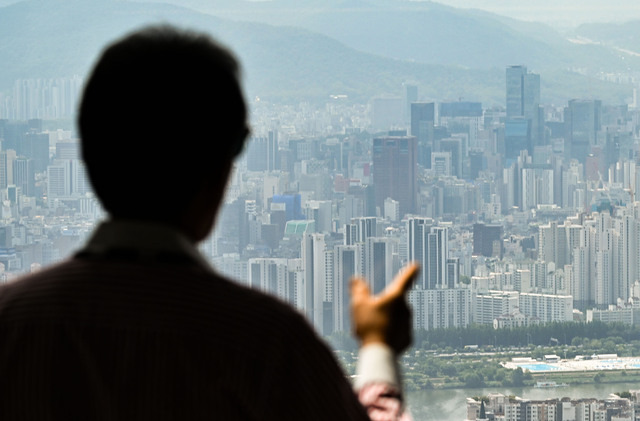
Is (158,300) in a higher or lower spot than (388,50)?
lower

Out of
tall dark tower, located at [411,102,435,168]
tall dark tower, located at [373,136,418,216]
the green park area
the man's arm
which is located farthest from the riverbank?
the man's arm

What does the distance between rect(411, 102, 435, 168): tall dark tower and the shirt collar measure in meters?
13.1

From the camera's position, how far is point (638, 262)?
1199cm

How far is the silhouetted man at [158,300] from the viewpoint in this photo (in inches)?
15.5

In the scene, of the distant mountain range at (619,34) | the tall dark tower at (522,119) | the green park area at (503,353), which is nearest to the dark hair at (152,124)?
the green park area at (503,353)

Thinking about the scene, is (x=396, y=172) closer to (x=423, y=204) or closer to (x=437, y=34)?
(x=423, y=204)

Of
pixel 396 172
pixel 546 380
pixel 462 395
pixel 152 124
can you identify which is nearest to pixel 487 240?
pixel 396 172

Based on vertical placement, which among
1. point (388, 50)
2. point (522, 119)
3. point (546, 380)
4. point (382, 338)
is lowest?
point (546, 380)

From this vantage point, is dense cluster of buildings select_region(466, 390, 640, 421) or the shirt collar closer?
the shirt collar

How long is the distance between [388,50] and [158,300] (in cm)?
1762

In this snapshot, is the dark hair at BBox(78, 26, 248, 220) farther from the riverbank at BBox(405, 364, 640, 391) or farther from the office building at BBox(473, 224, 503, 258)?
the office building at BBox(473, 224, 503, 258)

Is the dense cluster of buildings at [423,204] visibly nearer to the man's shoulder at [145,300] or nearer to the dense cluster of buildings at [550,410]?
the dense cluster of buildings at [550,410]

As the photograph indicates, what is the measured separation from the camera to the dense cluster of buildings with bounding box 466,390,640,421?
5695 mm

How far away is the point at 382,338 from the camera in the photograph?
1.64 feet
